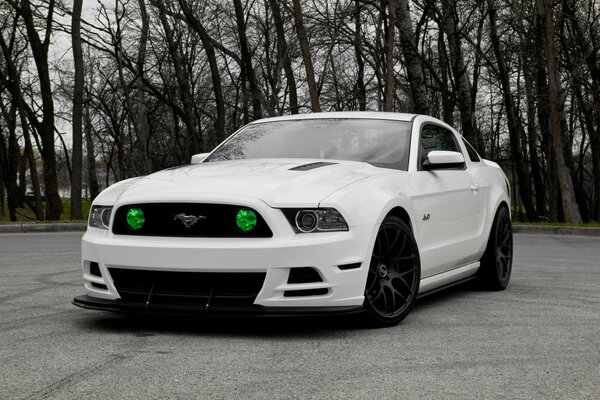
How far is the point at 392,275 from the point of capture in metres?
5.91

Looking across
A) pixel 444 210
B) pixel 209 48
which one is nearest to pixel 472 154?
pixel 444 210

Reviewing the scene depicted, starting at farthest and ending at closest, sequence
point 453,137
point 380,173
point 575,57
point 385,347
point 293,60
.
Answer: point 293,60 < point 575,57 < point 453,137 < point 380,173 < point 385,347

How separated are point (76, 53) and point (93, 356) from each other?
71.6 feet

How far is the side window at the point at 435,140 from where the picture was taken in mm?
7166

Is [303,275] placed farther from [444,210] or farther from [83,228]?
[83,228]

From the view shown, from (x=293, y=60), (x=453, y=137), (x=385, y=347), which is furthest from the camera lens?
(x=293, y=60)

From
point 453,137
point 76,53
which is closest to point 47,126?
point 76,53

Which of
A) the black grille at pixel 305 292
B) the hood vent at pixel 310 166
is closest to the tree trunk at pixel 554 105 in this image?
the hood vent at pixel 310 166

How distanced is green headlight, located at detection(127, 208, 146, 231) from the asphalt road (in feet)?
2.20

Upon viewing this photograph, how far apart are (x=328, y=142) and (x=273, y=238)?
185cm

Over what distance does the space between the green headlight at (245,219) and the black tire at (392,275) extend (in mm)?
882

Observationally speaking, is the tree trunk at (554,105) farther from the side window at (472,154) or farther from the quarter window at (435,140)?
the quarter window at (435,140)

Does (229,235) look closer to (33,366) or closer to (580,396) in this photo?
(33,366)

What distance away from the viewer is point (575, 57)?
96.1ft
